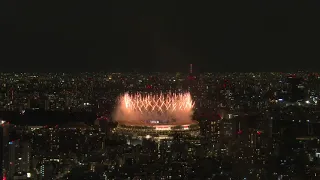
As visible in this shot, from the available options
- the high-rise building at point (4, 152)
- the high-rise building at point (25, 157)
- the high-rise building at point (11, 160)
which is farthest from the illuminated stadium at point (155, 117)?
the high-rise building at point (4, 152)

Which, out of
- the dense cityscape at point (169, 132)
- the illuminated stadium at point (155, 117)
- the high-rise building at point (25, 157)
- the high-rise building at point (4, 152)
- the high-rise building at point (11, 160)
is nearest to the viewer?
the high-rise building at point (4, 152)

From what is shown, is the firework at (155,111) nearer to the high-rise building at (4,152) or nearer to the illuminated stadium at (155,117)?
the illuminated stadium at (155,117)

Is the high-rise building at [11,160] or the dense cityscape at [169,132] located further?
the dense cityscape at [169,132]

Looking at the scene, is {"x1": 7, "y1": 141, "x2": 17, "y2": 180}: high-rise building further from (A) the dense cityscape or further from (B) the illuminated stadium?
(B) the illuminated stadium

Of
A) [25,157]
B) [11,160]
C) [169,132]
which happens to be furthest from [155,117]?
[11,160]

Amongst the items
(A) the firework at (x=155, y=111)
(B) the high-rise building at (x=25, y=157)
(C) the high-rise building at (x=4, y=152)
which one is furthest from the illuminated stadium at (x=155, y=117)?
(C) the high-rise building at (x=4, y=152)

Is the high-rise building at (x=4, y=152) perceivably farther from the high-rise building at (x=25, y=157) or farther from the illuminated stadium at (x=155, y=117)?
the illuminated stadium at (x=155, y=117)

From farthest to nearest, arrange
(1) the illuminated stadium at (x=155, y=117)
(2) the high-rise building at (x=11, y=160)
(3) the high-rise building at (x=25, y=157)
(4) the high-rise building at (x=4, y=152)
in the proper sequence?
(1) the illuminated stadium at (x=155, y=117), (3) the high-rise building at (x=25, y=157), (2) the high-rise building at (x=11, y=160), (4) the high-rise building at (x=4, y=152)

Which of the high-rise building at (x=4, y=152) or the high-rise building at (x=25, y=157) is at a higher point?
the high-rise building at (x=4, y=152)

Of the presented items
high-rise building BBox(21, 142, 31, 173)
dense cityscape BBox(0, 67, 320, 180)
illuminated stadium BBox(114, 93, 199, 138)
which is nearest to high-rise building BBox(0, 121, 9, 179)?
dense cityscape BBox(0, 67, 320, 180)
